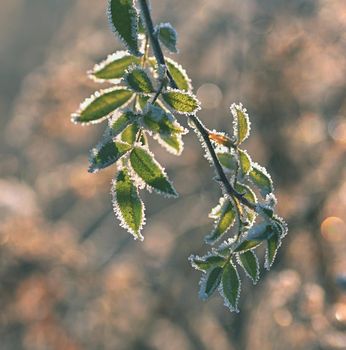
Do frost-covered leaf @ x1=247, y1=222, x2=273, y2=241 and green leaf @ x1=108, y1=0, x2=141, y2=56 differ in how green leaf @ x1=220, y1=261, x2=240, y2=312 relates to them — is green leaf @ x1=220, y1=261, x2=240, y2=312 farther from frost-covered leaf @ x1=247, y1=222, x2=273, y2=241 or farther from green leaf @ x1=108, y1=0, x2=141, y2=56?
green leaf @ x1=108, y1=0, x2=141, y2=56

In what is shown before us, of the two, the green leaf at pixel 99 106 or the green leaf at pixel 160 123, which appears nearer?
the green leaf at pixel 160 123

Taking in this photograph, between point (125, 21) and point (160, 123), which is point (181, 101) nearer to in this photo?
point (160, 123)

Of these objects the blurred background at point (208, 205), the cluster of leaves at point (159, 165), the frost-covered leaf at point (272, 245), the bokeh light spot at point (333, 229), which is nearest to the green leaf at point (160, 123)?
the cluster of leaves at point (159, 165)

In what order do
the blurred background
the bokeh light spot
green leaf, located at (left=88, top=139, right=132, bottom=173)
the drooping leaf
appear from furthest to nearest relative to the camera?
the bokeh light spot
the blurred background
the drooping leaf
green leaf, located at (left=88, top=139, right=132, bottom=173)

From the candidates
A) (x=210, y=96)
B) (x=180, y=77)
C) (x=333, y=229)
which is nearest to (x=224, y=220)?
(x=180, y=77)

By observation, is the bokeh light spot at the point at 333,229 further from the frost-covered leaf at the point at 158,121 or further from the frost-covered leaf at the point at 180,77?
the frost-covered leaf at the point at 158,121

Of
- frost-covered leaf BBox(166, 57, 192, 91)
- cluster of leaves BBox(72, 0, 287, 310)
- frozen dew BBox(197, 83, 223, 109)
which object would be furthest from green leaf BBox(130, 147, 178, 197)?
frozen dew BBox(197, 83, 223, 109)
